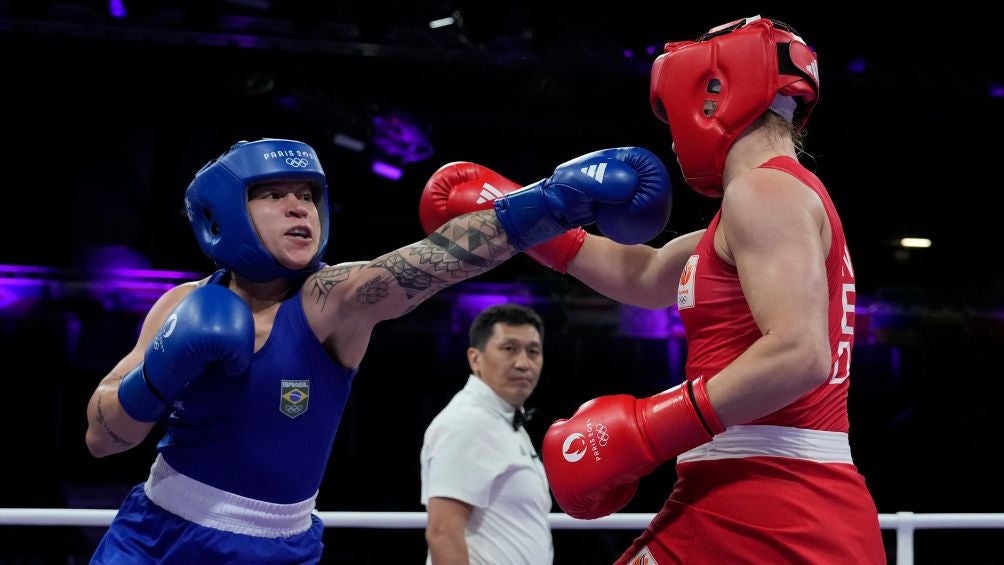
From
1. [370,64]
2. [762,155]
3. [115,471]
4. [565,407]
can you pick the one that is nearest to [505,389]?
[762,155]

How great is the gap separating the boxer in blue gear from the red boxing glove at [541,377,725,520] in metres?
0.35

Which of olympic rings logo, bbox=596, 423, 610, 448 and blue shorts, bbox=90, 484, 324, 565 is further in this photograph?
blue shorts, bbox=90, 484, 324, 565

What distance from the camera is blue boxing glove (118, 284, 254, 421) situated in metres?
1.65

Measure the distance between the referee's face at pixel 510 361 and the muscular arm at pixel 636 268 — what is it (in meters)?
1.04

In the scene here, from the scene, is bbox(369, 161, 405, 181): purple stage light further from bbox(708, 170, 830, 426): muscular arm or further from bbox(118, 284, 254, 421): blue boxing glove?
bbox(708, 170, 830, 426): muscular arm

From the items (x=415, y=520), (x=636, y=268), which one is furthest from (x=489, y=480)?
(x=636, y=268)

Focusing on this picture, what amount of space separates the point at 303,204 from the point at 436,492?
3.96ft

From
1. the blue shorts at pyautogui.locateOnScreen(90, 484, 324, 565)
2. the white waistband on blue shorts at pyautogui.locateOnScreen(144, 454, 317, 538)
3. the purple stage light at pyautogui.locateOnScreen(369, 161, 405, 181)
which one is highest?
the purple stage light at pyautogui.locateOnScreen(369, 161, 405, 181)

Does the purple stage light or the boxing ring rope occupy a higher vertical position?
the purple stage light

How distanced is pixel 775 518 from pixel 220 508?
3.25ft

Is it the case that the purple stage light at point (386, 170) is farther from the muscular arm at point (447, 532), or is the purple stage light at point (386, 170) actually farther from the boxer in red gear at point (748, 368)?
the boxer in red gear at point (748, 368)

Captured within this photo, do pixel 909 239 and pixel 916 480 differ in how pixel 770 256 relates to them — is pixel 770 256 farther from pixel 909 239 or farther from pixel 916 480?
pixel 909 239

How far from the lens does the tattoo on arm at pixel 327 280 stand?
5.86 feet

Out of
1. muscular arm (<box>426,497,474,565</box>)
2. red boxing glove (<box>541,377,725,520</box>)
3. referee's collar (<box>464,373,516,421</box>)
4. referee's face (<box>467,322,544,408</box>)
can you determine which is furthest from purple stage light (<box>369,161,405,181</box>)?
red boxing glove (<box>541,377,725,520</box>)
